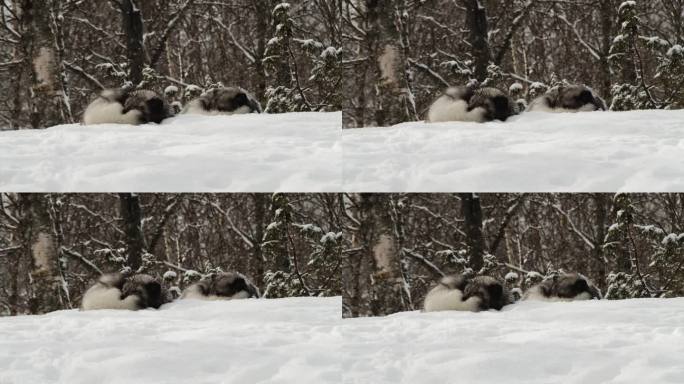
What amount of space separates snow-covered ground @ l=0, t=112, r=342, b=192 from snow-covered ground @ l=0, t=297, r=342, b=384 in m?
0.74

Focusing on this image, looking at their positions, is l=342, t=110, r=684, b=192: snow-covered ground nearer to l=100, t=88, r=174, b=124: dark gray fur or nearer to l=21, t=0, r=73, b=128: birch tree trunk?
l=100, t=88, r=174, b=124: dark gray fur

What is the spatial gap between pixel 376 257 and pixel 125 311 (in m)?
1.58

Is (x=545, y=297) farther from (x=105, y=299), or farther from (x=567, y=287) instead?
(x=105, y=299)

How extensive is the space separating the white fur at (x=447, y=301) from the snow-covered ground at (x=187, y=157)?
1.11 metres

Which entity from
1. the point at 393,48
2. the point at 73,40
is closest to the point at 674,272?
the point at 393,48

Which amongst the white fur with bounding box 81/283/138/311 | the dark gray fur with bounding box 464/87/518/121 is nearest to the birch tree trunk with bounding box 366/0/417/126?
the dark gray fur with bounding box 464/87/518/121

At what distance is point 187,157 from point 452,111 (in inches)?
65.0

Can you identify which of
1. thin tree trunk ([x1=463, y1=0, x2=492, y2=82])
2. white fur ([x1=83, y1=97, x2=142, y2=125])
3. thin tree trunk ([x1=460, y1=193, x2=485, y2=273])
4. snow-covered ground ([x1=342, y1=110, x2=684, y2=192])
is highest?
thin tree trunk ([x1=463, y1=0, x2=492, y2=82])

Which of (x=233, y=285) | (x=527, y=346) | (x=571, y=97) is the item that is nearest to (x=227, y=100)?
(x=233, y=285)

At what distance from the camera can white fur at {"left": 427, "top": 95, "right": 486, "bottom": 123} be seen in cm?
586

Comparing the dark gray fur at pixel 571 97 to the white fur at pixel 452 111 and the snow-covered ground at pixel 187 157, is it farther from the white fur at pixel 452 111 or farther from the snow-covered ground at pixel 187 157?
the snow-covered ground at pixel 187 157

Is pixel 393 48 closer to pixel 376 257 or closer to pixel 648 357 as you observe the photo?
pixel 376 257

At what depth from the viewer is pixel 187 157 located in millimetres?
5406

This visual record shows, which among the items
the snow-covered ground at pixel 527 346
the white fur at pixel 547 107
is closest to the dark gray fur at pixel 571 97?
the white fur at pixel 547 107
